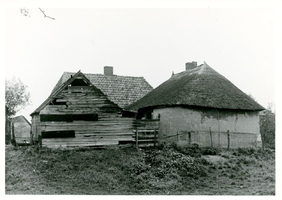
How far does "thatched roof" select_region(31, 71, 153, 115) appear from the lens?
99.1 feet

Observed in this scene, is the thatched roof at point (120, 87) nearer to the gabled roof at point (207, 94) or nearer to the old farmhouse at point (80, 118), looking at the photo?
the gabled roof at point (207, 94)

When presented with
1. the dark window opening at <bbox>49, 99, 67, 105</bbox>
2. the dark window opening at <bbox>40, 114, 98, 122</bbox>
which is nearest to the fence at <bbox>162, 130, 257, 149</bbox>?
the dark window opening at <bbox>40, 114, 98, 122</bbox>

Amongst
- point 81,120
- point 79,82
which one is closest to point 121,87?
point 79,82

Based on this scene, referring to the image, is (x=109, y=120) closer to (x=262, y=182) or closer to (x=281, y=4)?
(x=262, y=182)

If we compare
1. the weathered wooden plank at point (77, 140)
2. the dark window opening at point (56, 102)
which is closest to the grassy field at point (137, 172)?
the weathered wooden plank at point (77, 140)

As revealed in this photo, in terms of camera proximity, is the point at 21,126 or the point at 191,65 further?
the point at 21,126

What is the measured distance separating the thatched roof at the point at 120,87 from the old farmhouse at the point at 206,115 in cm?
667

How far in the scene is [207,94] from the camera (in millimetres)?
22344

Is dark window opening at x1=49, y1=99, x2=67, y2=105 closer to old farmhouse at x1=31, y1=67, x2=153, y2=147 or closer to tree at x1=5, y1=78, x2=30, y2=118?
old farmhouse at x1=31, y1=67, x2=153, y2=147

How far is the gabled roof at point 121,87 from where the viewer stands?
3022 centimetres

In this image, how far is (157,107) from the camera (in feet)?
75.0

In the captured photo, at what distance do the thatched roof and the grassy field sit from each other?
11595 millimetres

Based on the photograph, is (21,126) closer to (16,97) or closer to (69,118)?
(16,97)

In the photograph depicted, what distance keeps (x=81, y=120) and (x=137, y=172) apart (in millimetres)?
5399
